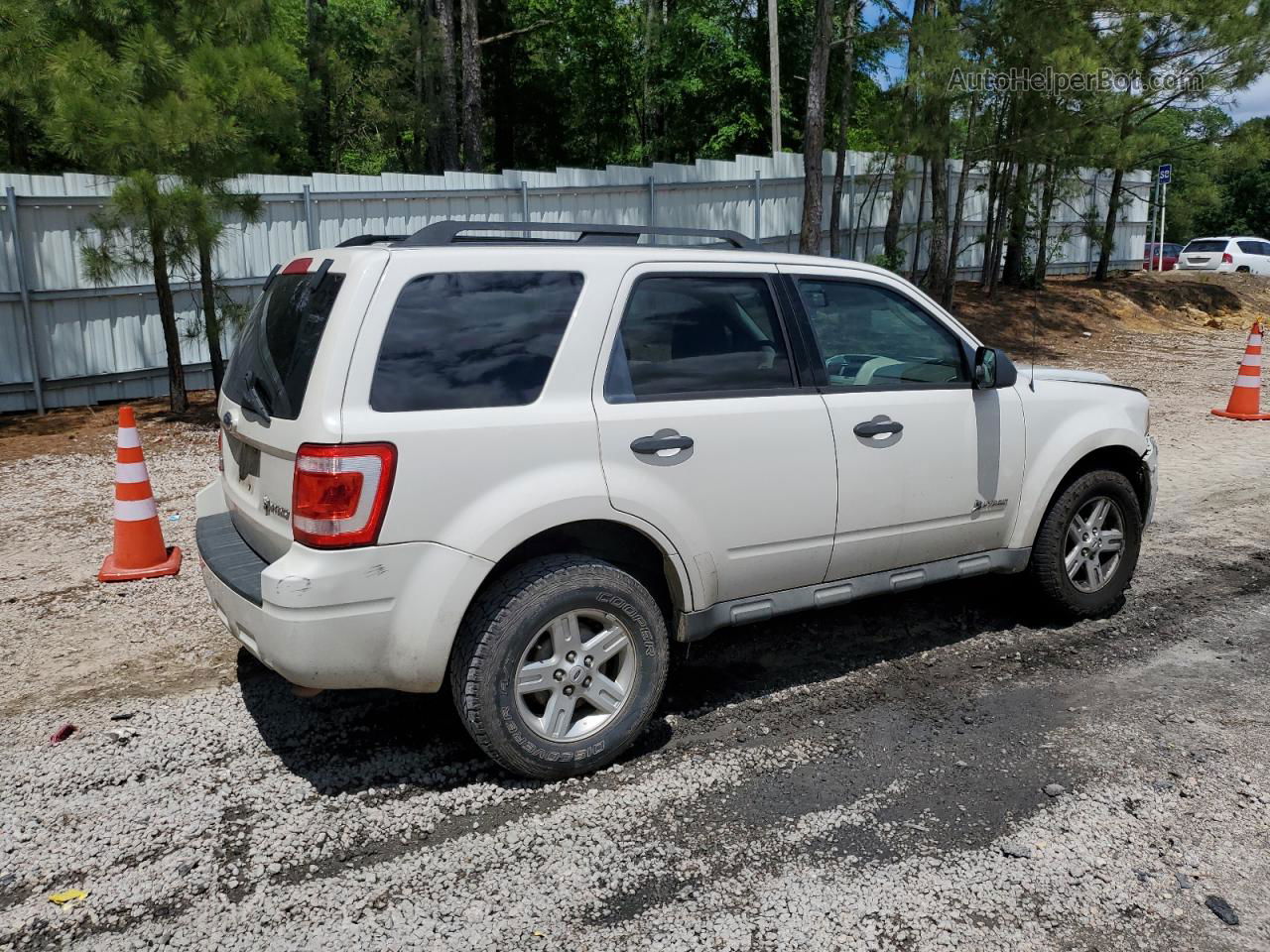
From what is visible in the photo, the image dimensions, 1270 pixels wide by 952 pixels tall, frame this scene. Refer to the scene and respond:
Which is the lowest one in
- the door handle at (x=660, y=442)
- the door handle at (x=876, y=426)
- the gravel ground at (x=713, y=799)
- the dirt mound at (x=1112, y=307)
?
the gravel ground at (x=713, y=799)

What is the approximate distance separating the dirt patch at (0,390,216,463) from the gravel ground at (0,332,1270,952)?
5017 mm

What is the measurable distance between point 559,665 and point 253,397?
1.47 metres

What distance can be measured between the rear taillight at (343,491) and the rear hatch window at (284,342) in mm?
251

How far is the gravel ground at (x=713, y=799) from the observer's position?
3088 mm

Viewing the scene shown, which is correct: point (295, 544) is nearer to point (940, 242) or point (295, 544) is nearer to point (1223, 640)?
point (1223, 640)

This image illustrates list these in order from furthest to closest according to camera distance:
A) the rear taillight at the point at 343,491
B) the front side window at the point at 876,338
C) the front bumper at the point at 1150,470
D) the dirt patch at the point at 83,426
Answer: the dirt patch at the point at 83,426
the front bumper at the point at 1150,470
the front side window at the point at 876,338
the rear taillight at the point at 343,491

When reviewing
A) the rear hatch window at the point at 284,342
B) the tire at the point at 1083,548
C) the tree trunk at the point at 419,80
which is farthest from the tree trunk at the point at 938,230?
the tree trunk at the point at 419,80

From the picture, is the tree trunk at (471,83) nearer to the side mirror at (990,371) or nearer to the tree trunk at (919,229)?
the tree trunk at (919,229)

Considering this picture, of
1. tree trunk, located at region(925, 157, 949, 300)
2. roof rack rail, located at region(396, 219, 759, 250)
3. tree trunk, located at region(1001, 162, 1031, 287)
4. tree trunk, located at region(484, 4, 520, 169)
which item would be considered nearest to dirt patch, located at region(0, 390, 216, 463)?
roof rack rail, located at region(396, 219, 759, 250)

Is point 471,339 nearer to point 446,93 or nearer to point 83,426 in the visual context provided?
point 83,426

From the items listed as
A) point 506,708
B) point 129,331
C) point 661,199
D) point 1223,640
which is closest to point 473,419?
point 506,708

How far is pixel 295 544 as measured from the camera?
11.5 ft

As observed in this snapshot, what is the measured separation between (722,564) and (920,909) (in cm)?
146

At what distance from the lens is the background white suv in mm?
31203
